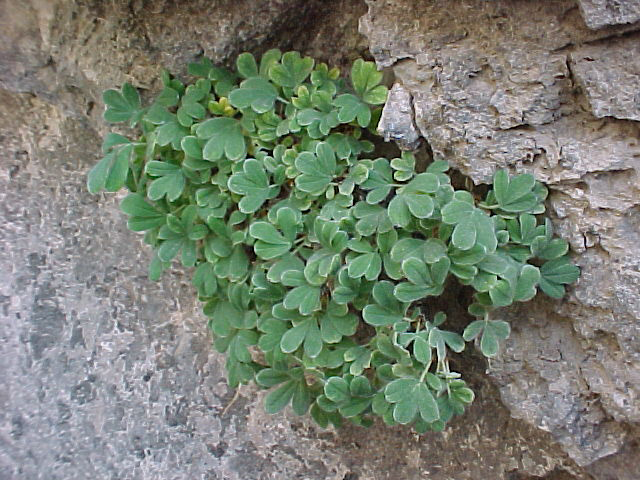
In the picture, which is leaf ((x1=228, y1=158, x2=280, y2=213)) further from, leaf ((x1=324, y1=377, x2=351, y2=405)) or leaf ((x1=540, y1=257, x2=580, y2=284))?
leaf ((x1=540, y1=257, x2=580, y2=284))

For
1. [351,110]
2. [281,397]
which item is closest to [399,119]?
[351,110]

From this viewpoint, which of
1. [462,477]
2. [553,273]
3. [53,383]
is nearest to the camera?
[553,273]

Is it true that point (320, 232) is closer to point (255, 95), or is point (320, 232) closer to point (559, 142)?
point (255, 95)

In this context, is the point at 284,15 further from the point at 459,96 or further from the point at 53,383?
the point at 53,383

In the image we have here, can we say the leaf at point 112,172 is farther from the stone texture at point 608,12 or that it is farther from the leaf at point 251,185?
the stone texture at point 608,12

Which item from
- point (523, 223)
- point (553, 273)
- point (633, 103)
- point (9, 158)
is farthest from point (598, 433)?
point (9, 158)

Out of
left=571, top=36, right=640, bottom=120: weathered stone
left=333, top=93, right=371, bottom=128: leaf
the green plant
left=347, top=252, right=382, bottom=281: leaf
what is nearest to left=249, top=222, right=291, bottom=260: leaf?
the green plant
